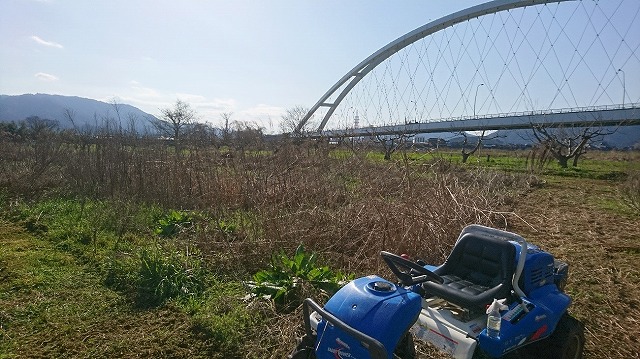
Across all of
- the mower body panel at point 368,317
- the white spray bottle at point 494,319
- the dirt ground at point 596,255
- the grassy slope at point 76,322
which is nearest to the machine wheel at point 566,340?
the dirt ground at point 596,255

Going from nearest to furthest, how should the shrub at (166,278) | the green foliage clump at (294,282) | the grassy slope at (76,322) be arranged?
the grassy slope at (76,322), the green foliage clump at (294,282), the shrub at (166,278)

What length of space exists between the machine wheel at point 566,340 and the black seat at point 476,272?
1.83 feet

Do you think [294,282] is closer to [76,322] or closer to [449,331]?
[449,331]

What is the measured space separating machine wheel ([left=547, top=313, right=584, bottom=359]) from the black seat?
559mm

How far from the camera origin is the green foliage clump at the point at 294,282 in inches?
143

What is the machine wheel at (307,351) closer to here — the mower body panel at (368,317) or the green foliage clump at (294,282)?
Result: the mower body panel at (368,317)

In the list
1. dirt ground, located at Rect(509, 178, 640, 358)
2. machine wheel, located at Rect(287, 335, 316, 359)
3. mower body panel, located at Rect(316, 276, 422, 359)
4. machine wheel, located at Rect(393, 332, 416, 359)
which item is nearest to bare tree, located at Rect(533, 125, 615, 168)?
dirt ground, located at Rect(509, 178, 640, 358)

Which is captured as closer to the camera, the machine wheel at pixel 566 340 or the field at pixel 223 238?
the machine wheel at pixel 566 340

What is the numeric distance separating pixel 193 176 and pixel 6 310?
4.06 m

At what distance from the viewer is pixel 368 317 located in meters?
1.95

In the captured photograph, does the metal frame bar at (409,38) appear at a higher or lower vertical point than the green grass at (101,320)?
higher

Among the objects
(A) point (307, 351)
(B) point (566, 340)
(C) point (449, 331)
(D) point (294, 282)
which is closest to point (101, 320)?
(D) point (294, 282)

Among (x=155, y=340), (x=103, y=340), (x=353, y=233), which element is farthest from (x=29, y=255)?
(x=353, y=233)

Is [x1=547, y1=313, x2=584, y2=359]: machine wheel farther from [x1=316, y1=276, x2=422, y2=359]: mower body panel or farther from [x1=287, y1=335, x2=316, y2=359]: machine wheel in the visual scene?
[x1=287, y1=335, x2=316, y2=359]: machine wheel
